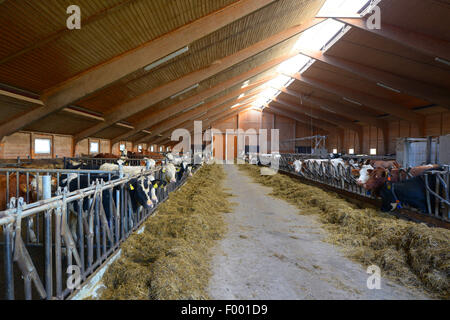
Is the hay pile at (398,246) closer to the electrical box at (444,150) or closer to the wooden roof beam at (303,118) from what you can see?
the electrical box at (444,150)

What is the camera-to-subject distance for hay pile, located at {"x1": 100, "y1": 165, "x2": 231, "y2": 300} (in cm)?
312

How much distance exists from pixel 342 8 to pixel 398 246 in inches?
462

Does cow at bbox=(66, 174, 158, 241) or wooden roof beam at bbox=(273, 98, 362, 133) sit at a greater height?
wooden roof beam at bbox=(273, 98, 362, 133)

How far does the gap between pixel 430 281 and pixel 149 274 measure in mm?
3439

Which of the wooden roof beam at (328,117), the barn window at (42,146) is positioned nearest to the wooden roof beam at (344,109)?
the wooden roof beam at (328,117)

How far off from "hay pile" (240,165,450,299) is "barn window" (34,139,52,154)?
41.6 feet

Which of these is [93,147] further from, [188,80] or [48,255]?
[48,255]

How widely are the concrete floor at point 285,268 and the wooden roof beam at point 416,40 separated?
380 inches

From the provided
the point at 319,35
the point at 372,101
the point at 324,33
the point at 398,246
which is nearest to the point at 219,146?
the point at 372,101

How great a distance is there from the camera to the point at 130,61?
9.65m

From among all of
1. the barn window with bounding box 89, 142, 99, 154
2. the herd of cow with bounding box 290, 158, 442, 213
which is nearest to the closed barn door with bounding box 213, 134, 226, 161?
the barn window with bounding box 89, 142, 99, 154

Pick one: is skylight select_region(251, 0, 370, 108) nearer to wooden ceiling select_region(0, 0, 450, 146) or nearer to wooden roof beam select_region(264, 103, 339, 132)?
wooden ceiling select_region(0, 0, 450, 146)

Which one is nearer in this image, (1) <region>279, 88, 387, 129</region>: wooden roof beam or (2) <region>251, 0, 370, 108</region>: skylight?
(2) <region>251, 0, 370, 108</region>: skylight
